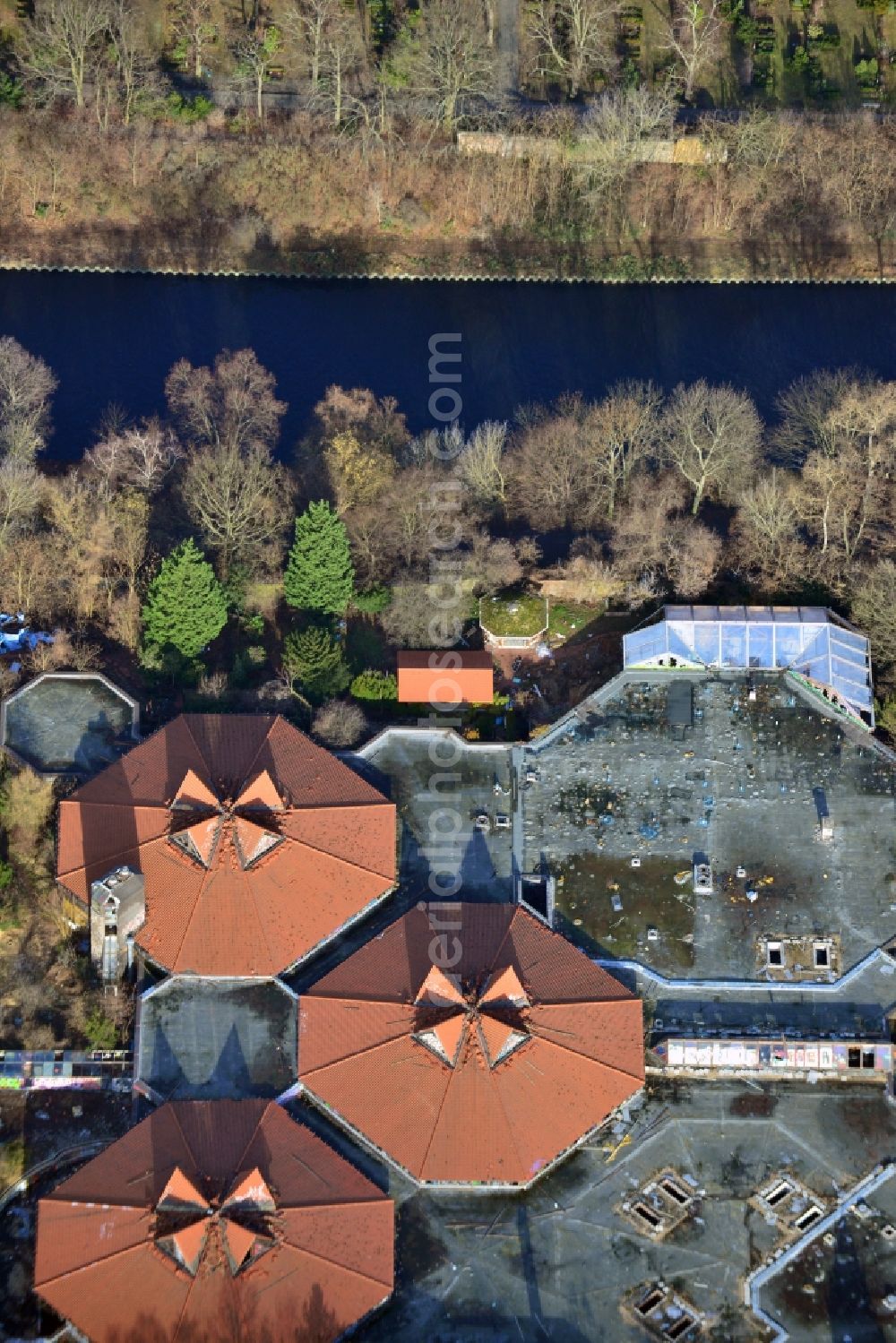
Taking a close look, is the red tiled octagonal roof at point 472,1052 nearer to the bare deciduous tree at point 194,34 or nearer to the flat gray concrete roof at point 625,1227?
the flat gray concrete roof at point 625,1227

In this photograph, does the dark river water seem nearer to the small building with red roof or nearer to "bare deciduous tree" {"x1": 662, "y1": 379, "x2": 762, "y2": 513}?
"bare deciduous tree" {"x1": 662, "y1": 379, "x2": 762, "y2": 513}

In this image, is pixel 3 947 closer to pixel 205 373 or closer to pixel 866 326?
pixel 205 373

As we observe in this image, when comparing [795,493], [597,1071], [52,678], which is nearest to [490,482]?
[795,493]

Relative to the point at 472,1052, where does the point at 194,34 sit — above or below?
above

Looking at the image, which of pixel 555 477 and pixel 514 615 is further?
pixel 555 477

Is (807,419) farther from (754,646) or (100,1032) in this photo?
(100,1032)

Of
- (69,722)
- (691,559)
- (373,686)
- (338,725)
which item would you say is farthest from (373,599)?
(69,722)

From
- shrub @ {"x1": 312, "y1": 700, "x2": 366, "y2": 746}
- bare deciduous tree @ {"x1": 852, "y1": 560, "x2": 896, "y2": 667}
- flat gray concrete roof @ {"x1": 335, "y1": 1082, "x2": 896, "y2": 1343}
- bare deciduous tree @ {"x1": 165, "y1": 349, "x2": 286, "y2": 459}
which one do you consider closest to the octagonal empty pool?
shrub @ {"x1": 312, "y1": 700, "x2": 366, "y2": 746}
